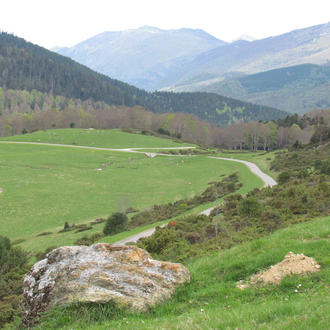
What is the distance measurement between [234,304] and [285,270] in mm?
2047

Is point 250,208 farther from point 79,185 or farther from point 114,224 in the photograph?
point 79,185

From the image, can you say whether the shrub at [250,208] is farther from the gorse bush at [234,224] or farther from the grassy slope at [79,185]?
the grassy slope at [79,185]

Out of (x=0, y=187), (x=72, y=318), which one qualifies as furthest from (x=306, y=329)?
(x=0, y=187)

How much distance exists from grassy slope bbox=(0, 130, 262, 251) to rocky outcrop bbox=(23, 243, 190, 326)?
58.4ft

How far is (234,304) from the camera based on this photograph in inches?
315

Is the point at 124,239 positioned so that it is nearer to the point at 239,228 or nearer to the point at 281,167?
the point at 239,228

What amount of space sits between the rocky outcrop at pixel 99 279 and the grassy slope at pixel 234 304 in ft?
0.95

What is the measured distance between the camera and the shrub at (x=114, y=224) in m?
29.4

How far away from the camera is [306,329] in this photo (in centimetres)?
577

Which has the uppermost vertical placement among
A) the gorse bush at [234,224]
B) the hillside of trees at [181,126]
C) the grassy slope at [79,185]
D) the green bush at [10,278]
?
the hillside of trees at [181,126]

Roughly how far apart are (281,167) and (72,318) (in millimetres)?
53376

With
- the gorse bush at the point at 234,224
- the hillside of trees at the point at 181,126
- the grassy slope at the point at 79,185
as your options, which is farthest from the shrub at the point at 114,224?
the hillside of trees at the point at 181,126

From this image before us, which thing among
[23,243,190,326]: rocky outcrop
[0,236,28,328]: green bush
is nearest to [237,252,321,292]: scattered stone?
[23,243,190,326]: rocky outcrop

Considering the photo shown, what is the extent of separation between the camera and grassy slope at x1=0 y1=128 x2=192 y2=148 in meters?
112
